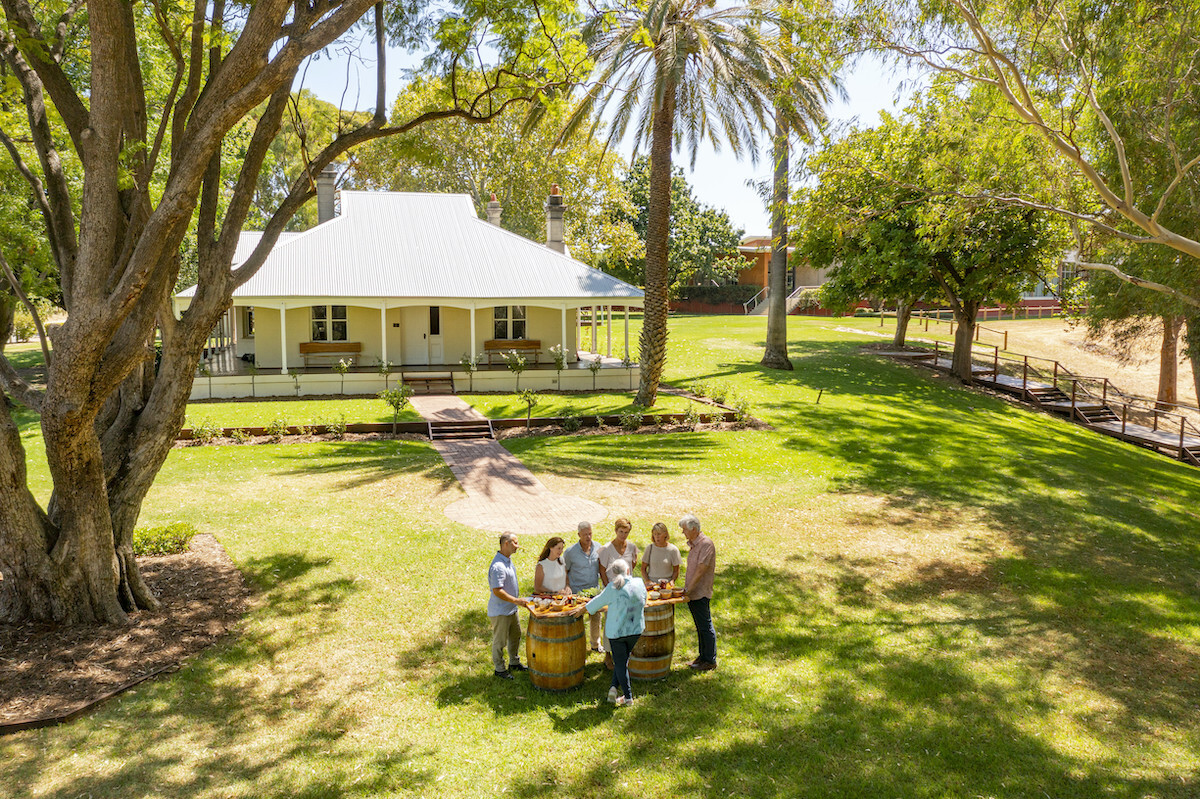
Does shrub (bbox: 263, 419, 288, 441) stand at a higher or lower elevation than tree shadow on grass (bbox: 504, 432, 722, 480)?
higher

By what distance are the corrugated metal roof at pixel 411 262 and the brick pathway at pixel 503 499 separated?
344 inches

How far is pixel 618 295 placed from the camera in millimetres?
27453

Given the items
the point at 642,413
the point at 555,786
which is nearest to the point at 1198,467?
the point at 642,413

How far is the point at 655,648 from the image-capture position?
26.3ft

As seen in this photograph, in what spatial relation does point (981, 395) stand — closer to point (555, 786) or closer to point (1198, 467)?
point (1198, 467)

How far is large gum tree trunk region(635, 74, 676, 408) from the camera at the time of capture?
2166 centimetres

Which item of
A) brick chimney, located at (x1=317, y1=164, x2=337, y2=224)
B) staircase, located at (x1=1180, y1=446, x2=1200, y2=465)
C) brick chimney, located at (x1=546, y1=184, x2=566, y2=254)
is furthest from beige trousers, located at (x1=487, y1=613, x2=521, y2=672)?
brick chimney, located at (x1=317, y1=164, x2=337, y2=224)

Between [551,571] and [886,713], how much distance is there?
3.47 metres

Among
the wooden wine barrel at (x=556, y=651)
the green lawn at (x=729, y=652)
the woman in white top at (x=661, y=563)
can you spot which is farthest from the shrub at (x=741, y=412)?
the wooden wine barrel at (x=556, y=651)

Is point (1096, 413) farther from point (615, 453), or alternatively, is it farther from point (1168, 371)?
point (615, 453)

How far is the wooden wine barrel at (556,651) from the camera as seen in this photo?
7684 mm

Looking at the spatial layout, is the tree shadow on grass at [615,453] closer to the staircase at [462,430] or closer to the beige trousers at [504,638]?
the staircase at [462,430]

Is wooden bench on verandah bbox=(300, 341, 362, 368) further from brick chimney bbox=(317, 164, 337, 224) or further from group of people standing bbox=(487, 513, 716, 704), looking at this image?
group of people standing bbox=(487, 513, 716, 704)

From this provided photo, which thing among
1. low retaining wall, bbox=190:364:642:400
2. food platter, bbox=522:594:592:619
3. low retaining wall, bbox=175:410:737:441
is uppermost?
low retaining wall, bbox=190:364:642:400
